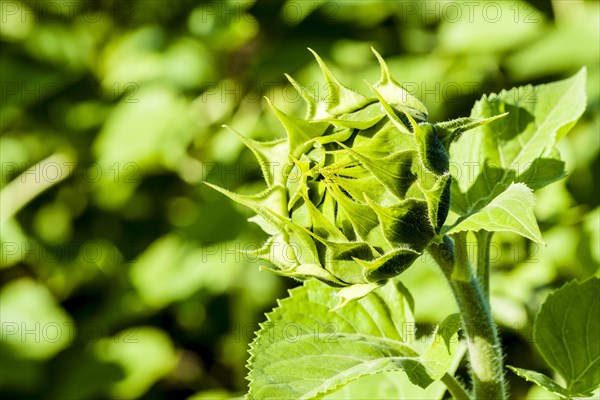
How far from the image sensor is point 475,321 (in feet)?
4.91

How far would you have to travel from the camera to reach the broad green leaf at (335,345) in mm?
1365

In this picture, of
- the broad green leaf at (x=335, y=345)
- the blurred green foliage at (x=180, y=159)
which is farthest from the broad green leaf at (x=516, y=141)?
the blurred green foliage at (x=180, y=159)

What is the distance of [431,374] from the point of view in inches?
53.7

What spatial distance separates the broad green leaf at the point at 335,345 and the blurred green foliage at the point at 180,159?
0.99 meters

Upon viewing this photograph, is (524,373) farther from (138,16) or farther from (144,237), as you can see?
(138,16)

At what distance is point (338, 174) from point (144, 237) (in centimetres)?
265

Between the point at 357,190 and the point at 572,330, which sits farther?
the point at 572,330

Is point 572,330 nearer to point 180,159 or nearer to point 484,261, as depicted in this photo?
point 484,261

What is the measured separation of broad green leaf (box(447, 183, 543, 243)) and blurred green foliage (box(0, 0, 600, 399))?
1.37m

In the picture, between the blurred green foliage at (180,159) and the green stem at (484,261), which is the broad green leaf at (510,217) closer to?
the green stem at (484,261)

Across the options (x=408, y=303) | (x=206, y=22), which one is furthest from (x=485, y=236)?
(x=206, y=22)

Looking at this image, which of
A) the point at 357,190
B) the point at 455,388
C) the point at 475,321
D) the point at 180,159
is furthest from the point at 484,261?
the point at 180,159

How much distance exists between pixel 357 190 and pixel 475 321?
388 mm

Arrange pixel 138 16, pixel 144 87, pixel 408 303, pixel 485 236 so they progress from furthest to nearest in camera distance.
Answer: pixel 138 16, pixel 144 87, pixel 408 303, pixel 485 236
